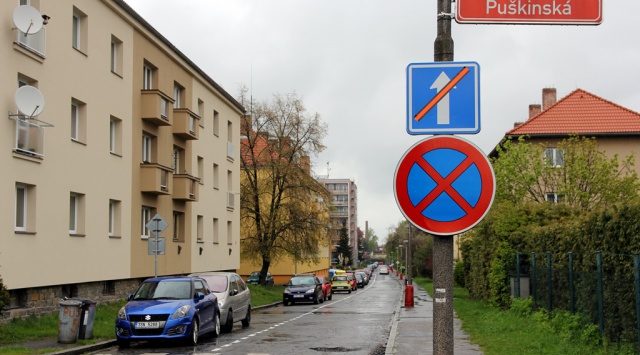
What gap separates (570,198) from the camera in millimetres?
38438

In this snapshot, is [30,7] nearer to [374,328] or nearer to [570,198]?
[374,328]

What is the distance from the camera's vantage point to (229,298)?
22.0 m

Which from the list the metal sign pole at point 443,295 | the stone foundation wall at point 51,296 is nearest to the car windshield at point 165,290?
the stone foundation wall at point 51,296

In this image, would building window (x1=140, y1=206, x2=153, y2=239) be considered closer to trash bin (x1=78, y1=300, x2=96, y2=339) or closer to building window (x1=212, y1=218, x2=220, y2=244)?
building window (x1=212, y1=218, x2=220, y2=244)

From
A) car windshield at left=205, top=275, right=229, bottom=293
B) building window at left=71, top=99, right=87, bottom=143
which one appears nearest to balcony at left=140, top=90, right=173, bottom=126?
building window at left=71, top=99, right=87, bottom=143

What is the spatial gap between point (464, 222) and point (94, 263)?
2263cm

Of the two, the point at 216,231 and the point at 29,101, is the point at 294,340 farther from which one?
the point at 216,231

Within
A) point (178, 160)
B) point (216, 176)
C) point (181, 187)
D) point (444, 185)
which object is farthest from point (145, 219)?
point (444, 185)

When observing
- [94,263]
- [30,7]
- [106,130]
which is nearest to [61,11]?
[30,7]

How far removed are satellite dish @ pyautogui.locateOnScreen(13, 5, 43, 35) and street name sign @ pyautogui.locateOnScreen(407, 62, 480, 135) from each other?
17.5m

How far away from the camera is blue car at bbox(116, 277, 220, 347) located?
664 inches

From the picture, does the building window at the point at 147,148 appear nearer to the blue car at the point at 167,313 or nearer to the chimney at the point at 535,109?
the blue car at the point at 167,313

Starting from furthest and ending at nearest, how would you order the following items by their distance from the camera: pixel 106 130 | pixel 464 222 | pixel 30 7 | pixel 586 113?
pixel 586 113
pixel 106 130
pixel 30 7
pixel 464 222

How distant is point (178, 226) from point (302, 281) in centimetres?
934
